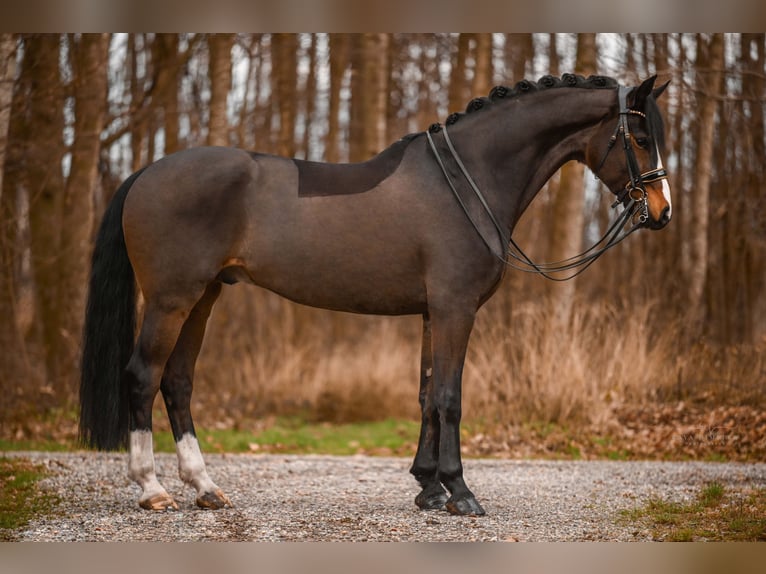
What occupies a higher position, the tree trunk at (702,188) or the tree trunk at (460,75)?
the tree trunk at (460,75)

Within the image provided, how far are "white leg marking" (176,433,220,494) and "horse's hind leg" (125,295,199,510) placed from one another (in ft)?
0.62

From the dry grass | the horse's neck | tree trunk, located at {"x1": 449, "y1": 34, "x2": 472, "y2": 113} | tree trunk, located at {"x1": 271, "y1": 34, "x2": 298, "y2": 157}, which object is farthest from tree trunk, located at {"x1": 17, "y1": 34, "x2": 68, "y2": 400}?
the horse's neck

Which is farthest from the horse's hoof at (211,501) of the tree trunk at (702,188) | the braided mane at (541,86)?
the tree trunk at (702,188)

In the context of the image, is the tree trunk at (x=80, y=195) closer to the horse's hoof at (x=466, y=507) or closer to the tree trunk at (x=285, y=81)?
the tree trunk at (x=285, y=81)

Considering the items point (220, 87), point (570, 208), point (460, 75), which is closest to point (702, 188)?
point (570, 208)

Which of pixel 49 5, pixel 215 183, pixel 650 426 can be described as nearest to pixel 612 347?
pixel 650 426

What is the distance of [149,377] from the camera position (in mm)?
5668

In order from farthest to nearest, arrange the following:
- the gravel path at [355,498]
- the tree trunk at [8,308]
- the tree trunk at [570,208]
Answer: the tree trunk at [570,208], the tree trunk at [8,308], the gravel path at [355,498]

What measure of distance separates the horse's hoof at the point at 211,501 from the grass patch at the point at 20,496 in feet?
3.35

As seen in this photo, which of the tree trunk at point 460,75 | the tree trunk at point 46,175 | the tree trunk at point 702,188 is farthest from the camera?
the tree trunk at point 460,75

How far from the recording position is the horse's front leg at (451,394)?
5.57m

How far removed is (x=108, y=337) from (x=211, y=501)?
4.35ft

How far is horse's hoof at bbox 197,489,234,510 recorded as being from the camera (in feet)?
18.9

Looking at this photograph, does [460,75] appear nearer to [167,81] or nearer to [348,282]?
[167,81]
